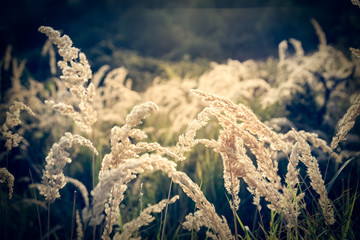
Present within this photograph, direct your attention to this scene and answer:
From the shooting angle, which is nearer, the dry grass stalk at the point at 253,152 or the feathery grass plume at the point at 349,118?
the dry grass stalk at the point at 253,152

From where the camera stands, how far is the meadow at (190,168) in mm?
1017

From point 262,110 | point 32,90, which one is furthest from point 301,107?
point 32,90

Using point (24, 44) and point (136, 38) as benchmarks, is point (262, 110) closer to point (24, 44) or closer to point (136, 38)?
point (24, 44)

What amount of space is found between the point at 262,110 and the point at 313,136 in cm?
157

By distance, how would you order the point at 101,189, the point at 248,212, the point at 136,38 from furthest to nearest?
1. the point at 136,38
2. the point at 248,212
3. the point at 101,189

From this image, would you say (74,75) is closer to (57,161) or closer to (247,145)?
(57,161)

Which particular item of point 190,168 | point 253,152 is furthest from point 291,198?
point 190,168

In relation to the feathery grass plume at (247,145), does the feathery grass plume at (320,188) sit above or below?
below

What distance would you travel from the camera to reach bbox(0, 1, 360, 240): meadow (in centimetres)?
102

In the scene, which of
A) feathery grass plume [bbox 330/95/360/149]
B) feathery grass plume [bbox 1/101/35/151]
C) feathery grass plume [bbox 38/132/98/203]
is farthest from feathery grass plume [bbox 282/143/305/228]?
feathery grass plume [bbox 1/101/35/151]

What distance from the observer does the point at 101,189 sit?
803 mm

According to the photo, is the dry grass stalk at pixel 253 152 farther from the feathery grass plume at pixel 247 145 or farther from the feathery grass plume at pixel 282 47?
the feathery grass plume at pixel 282 47

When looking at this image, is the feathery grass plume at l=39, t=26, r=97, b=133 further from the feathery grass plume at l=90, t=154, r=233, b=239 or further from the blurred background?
the blurred background

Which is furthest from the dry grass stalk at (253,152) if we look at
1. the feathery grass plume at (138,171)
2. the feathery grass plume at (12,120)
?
the feathery grass plume at (12,120)
